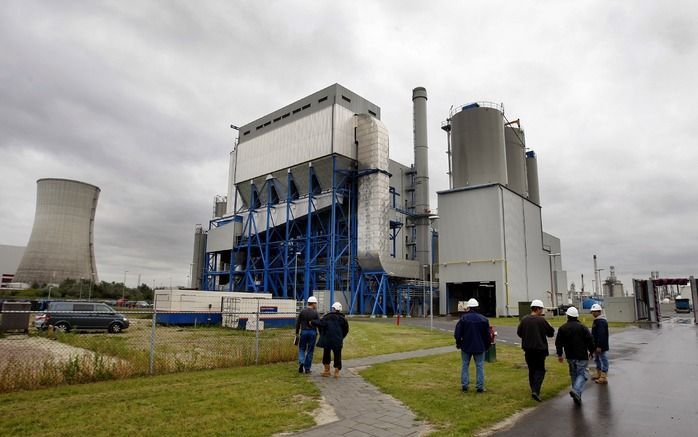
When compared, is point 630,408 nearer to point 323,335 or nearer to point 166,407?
point 323,335

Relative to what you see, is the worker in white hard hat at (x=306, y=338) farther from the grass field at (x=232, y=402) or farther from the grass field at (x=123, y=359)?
the grass field at (x=123, y=359)

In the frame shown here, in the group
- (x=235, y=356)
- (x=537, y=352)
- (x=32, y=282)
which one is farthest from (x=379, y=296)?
(x=32, y=282)

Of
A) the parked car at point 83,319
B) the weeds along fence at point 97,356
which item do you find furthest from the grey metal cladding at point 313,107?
the weeds along fence at point 97,356

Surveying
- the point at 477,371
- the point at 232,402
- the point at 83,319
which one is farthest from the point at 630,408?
the point at 83,319

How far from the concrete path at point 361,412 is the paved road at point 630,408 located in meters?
1.49

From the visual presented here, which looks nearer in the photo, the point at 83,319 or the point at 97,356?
the point at 97,356

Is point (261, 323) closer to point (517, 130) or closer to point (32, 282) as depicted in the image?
point (517, 130)

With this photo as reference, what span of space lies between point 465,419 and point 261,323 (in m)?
22.2

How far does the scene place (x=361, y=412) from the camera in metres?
7.90

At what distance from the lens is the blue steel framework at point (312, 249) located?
53.3 meters

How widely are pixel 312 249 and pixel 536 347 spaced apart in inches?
2021

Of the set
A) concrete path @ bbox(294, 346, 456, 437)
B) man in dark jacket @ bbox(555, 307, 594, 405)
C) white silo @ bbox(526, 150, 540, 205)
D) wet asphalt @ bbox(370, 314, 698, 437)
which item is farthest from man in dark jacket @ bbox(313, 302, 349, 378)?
white silo @ bbox(526, 150, 540, 205)

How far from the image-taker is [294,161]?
59.1 m

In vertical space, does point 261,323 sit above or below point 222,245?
below
